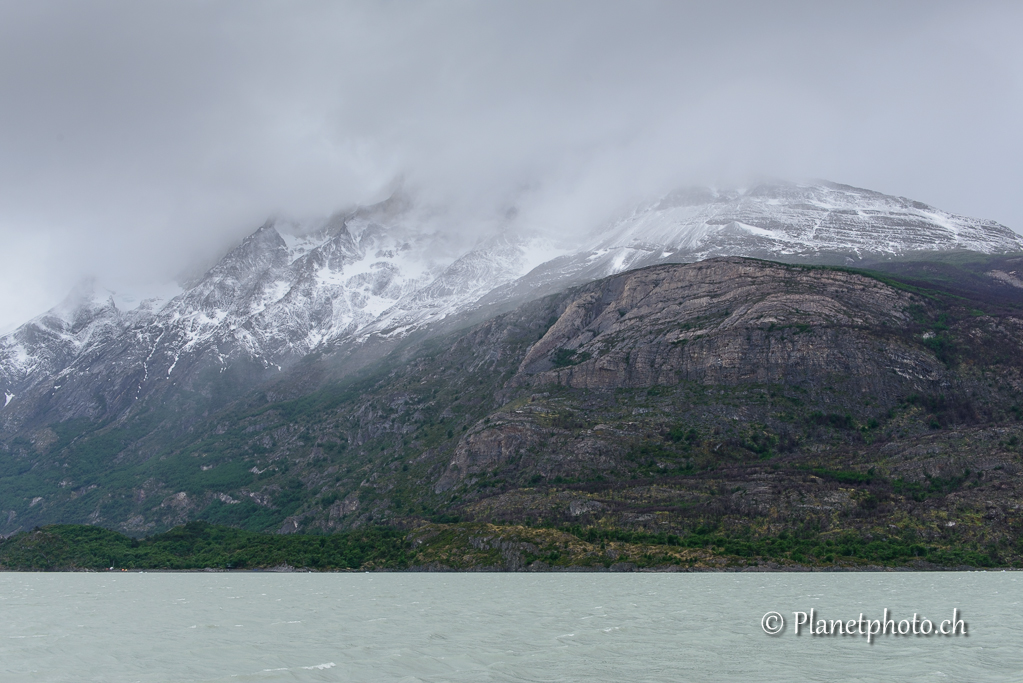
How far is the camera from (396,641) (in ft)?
207

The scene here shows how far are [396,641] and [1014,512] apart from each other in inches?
5216

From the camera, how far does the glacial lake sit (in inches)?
1940

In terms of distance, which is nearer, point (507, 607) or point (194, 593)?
point (507, 607)

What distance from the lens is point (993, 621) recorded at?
69625mm

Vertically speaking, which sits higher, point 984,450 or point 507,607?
point 984,450

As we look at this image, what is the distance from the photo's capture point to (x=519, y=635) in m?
65.3

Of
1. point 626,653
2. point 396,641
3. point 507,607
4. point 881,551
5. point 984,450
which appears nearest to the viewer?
point 626,653

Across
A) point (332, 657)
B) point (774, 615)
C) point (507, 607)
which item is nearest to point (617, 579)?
point (507, 607)

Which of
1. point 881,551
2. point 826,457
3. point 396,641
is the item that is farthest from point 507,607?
point 826,457

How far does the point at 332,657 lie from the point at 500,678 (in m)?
14.5

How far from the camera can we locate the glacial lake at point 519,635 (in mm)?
49281

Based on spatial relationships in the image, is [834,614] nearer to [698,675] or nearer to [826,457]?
[698,675]

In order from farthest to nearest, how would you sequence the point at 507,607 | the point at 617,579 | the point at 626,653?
the point at 617,579 → the point at 507,607 → the point at 626,653

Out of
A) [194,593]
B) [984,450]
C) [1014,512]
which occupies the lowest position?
[194,593]
